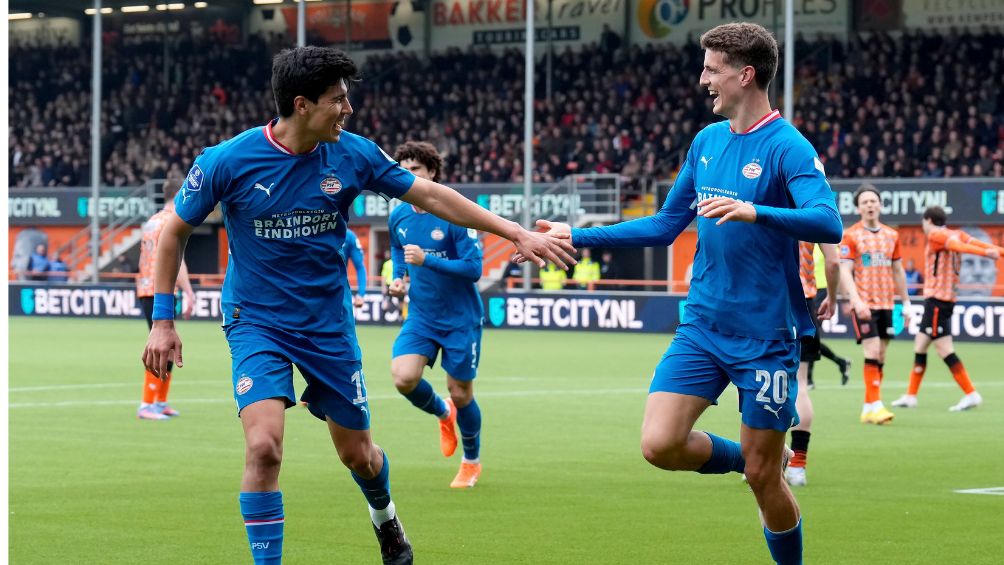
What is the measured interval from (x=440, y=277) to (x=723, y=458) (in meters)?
4.24

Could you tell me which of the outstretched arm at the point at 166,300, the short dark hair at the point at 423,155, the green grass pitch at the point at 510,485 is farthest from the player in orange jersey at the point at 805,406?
the outstretched arm at the point at 166,300

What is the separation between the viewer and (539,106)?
44562 millimetres

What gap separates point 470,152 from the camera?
4362 cm

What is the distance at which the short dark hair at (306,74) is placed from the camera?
267 inches

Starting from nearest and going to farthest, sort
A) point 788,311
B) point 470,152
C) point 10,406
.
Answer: point 788,311 < point 10,406 < point 470,152

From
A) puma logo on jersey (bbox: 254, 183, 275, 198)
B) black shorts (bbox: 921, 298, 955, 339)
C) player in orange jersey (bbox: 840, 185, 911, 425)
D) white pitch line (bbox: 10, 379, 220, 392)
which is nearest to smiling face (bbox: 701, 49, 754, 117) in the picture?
puma logo on jersey (bbox: 254, 183, 275, 198)

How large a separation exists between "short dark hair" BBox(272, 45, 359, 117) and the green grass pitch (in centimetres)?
224

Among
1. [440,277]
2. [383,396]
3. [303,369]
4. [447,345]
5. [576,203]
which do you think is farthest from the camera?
[576,203]

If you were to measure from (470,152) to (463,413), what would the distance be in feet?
109

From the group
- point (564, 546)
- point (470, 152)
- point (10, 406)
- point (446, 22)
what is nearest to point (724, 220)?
point (564, 546)

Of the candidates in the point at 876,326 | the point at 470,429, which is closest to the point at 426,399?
the point at 470,429

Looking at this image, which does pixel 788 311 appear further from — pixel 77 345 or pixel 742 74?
pixel 77 345

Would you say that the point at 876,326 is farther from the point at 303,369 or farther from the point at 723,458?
the point at 303,369

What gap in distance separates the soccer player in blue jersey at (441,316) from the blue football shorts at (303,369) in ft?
11.3
